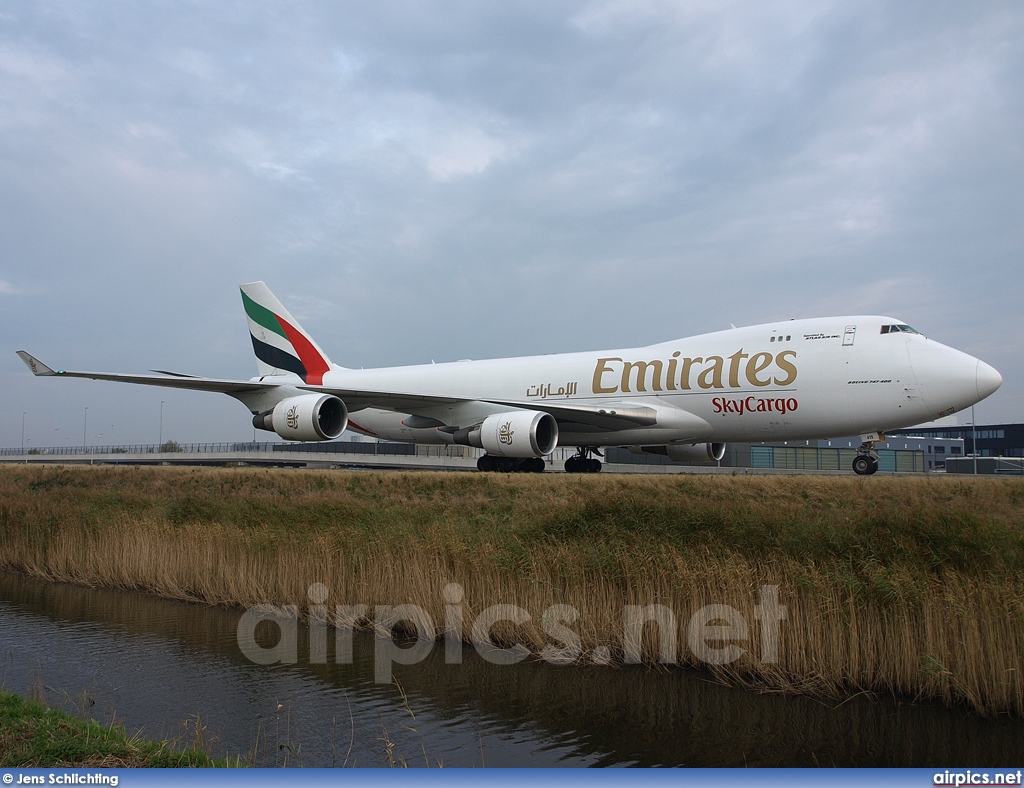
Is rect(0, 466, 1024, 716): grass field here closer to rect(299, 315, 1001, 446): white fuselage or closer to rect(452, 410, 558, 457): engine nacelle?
rect(299, 315, 1001, 446): white fuselage

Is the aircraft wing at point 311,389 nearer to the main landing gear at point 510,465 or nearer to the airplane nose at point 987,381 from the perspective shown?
Result: the main landing gear at point 510,465

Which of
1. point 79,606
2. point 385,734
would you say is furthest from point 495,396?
point 385,734

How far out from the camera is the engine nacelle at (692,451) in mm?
23325

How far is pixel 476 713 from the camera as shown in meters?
5.41

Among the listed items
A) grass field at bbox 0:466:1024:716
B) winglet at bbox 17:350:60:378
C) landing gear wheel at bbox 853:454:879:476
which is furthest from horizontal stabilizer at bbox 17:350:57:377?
landing gear wheel at bbox 853:454:879:476

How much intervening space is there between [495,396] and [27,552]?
1446cm

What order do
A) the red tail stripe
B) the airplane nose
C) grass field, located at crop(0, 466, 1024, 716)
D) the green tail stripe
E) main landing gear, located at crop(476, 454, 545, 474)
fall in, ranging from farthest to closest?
the green tail stripe → the red tail stripe → main landing gear, located at crop(476, 454, 545, 474) → the airplane nose → grass field, located at crop(0, 466, 1024, 716)

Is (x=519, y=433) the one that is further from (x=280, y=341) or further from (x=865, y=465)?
(x=280, y=341)

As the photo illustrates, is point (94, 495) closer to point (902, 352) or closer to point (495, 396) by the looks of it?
point (495, 396)

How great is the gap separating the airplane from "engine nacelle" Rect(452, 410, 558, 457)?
0.12ft

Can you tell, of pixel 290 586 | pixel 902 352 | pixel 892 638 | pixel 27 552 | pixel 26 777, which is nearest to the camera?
pixel 26 777

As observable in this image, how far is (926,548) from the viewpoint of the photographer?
7.01 meters

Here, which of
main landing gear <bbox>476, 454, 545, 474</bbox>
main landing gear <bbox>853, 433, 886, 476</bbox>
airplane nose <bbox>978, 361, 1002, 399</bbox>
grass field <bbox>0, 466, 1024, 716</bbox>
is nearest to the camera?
grass field <bbox>0, 466, 1024, 716</bbox>

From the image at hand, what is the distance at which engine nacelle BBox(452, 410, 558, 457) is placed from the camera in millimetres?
19391
